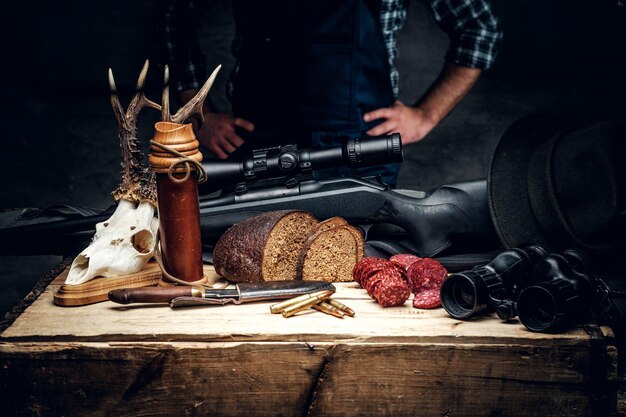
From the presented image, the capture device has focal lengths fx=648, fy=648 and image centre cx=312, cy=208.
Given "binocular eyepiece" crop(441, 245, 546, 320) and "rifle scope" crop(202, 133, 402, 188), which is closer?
"binocular eyepiece" crop(441, 245, 546, 320)

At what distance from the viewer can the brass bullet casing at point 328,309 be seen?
144cm

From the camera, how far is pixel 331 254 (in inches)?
65.9

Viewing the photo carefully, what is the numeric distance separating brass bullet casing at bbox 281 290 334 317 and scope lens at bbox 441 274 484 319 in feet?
0.88

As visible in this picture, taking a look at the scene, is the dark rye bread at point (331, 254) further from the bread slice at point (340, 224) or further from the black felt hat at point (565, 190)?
the black felt hat at point (565, 190)

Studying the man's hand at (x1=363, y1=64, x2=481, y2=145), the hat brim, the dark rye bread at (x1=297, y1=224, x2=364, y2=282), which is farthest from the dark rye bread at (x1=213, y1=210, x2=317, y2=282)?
the man's hand at (x1=363, y1=64, x2=481, y2=145)

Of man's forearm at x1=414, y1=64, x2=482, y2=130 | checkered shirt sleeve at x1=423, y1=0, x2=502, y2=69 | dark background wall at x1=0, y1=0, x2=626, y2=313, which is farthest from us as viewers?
dark background wall at x1=0, y1=0, x2=626, y2=313

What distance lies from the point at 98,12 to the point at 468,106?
1965mm

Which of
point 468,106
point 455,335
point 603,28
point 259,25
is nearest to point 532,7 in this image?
point 603,28

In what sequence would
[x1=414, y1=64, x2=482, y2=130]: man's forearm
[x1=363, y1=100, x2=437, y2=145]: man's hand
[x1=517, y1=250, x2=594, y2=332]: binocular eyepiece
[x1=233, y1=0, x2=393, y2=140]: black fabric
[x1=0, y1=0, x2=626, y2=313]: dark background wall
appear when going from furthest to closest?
1. [x1=0, y1=0, x2=626, y2=313]: dark background wall
2. [x1=414, y1=64, x2=482, y2=130]: man's forearm
3. [x1=363, y1=100, x2=437, y2=145]: man's hand
4. [x1=233, y1=0, x2=393, y2=140]: black fabric
5. [x1=517, y1=250, x2=594, y2=332]: binocular eyepiece

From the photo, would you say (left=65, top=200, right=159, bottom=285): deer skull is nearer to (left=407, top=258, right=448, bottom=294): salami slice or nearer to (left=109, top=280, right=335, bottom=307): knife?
(left=109, top=280, right=335, bottom=307): knife

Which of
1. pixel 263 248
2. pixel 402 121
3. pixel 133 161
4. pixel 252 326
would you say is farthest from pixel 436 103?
pixel 252 326

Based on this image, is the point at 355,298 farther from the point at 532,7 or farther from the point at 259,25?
the point at 532,7

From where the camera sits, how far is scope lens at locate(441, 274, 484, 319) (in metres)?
1.41

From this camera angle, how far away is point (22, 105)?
3391mm
